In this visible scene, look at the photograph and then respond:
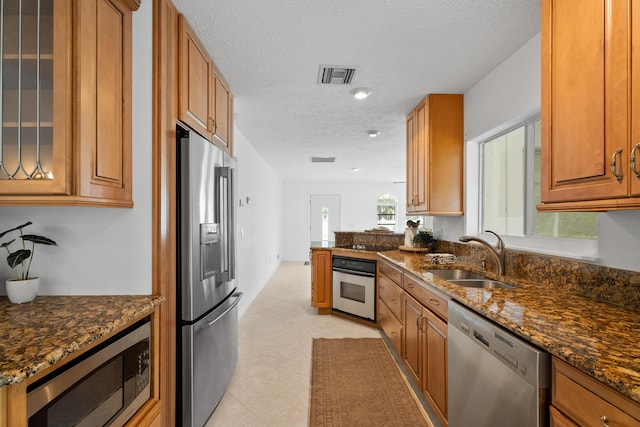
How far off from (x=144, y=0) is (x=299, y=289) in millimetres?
4920

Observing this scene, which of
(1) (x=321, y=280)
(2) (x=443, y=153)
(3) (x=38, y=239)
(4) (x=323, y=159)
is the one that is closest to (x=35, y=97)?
(3) (x=38, y=239)

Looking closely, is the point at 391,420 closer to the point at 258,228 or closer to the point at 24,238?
the point at 24,238

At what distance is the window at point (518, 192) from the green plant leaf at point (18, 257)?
2.76m

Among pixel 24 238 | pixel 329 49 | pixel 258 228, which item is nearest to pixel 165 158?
pixel 24 238

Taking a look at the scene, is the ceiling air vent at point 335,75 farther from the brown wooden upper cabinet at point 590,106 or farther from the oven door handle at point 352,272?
the oven door handle at point 352,272

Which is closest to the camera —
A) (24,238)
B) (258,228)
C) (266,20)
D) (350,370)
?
(24,238)

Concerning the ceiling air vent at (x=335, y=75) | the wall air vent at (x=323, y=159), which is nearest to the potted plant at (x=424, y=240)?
the ceiling air vent at (x=335, y=75)

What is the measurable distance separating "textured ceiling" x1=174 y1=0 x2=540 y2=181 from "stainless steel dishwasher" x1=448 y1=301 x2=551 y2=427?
1.56 m

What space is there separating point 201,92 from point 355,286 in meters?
2.79

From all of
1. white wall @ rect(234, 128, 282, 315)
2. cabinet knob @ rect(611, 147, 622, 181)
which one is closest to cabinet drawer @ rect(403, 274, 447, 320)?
cabinet knob @ rect(611, 147, 622, 181)

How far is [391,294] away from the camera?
3.09m

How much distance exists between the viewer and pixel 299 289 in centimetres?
588

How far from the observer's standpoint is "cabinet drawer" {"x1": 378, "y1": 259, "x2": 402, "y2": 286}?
113 inches

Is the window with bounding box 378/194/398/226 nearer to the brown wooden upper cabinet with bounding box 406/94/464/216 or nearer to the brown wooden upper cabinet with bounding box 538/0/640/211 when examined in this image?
the brown wooden upper cabinet with bounding box 406/94/464/216
